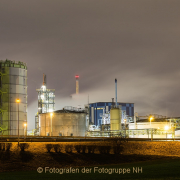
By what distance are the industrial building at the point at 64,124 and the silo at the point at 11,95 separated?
5.95 metres

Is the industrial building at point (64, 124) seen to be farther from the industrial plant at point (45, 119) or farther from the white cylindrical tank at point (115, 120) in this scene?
the white cylindrical tank at point (115, 120)

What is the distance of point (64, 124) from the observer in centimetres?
8194

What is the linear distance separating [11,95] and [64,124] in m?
13.1

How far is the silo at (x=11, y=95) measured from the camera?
76.5 metres

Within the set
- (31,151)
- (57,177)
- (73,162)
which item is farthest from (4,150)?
(57,177)

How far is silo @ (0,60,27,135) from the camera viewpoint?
76.5 metres

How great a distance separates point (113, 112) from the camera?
3142 inches

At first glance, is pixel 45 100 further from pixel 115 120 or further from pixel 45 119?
pixel 115 120

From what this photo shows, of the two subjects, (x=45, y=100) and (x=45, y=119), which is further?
(x=45, y=100)

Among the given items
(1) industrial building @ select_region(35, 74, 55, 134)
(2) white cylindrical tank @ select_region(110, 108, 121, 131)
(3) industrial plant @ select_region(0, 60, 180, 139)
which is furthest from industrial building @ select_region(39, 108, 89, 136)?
(1) industrial building @ select_region(35, 74, 55, 134)

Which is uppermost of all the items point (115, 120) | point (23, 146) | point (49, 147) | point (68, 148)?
point (115, 120)

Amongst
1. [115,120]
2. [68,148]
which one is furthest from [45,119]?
[68,148]

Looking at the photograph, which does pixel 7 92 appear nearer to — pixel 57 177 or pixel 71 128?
pixel 71 128

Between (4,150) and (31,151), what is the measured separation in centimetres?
287
